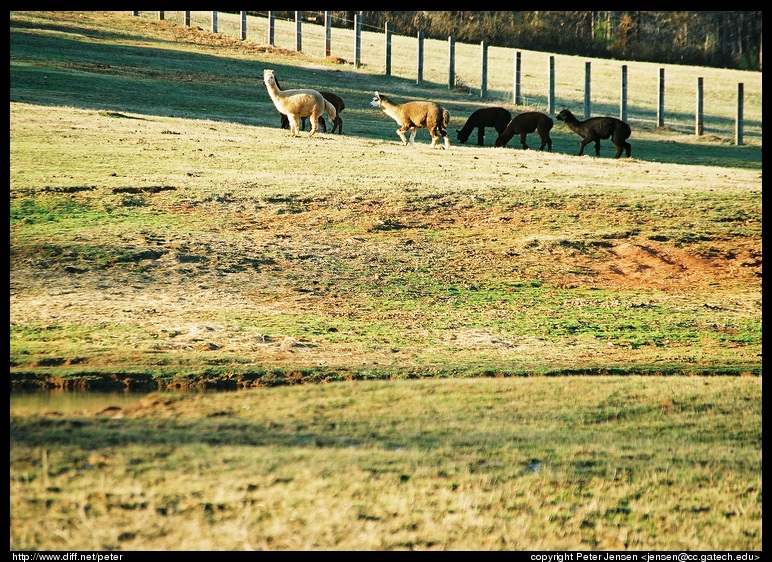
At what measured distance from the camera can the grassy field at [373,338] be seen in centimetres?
601

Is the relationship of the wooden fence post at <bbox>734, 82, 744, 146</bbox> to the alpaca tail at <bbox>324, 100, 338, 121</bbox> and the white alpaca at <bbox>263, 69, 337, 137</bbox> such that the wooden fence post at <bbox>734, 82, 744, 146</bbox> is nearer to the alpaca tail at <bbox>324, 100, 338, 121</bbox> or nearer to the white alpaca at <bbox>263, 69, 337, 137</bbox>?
the alpaca tail at <bbox>324, 100, 338, 121</bbox>

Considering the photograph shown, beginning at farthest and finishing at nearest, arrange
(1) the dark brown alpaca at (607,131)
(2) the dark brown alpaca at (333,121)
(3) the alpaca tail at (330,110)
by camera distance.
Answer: (2) the dark brown alpaca at (333,121) < (1) the dark brown alpaca at (607,131) < (3) the alpaca tail at (330,110)

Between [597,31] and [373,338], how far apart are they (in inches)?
2319

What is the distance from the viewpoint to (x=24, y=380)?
885cm

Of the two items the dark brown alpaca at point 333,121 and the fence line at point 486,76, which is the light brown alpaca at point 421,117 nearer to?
the dark brown alpaca at point 333,121

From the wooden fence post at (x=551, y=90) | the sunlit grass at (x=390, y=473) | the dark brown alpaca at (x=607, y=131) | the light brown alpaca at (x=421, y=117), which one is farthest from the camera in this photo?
the wooden fence post at (x=551, y=90)

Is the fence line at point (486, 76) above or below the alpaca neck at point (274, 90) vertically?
above

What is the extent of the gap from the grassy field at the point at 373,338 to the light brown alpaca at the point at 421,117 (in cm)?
47

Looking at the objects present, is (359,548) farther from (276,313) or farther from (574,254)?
(574,254)

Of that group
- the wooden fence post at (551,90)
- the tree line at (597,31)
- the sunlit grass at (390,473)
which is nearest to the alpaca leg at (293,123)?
the wooden fence post at (551,90)

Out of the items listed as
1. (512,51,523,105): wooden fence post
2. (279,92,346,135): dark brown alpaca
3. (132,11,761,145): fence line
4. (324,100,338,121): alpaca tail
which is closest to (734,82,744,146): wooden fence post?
(132,11,761,145): fence line

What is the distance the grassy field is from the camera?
19.7ft

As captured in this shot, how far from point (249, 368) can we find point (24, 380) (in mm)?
1943

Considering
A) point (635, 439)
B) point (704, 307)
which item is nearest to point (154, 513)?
point (635, 439)
